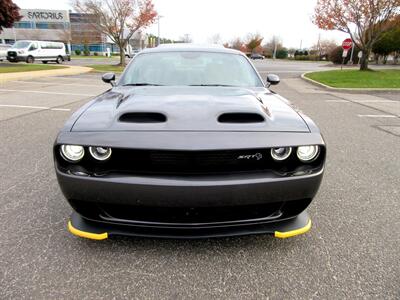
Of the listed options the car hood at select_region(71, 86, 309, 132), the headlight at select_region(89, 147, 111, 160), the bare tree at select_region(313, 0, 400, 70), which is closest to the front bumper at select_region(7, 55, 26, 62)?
the bare tree at select_region(313, 0, 400, 70)

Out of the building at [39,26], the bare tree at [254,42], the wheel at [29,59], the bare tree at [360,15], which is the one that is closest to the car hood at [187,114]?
the bare tree at [360,15]

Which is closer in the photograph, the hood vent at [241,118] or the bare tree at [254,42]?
the hood vent at [241,118]

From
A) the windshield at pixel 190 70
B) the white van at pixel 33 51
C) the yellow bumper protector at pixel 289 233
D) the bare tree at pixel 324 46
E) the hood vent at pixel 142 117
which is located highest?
the bare tree at pixel 324 46

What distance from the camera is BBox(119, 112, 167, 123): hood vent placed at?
1975 mm

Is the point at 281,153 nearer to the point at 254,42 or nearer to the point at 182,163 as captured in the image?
the point at 182,163

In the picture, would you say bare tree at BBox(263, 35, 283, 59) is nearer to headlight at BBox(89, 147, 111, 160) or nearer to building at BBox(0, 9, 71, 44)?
building at BBox(0, 9, 71, 44)

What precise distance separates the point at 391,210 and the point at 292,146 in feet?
5.62

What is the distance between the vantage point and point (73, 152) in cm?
191

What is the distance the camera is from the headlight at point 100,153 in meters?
1.89

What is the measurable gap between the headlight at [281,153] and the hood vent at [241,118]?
23 centimetres

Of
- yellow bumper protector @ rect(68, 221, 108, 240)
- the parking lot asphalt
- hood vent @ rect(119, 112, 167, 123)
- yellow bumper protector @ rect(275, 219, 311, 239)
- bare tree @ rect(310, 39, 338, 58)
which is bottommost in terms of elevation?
the parking lot asphalt

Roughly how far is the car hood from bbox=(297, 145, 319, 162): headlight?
0.40 feet

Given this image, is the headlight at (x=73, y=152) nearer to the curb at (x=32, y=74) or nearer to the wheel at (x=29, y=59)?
the curb at (x=32, y=74)

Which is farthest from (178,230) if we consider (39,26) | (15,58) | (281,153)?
(39,26)
